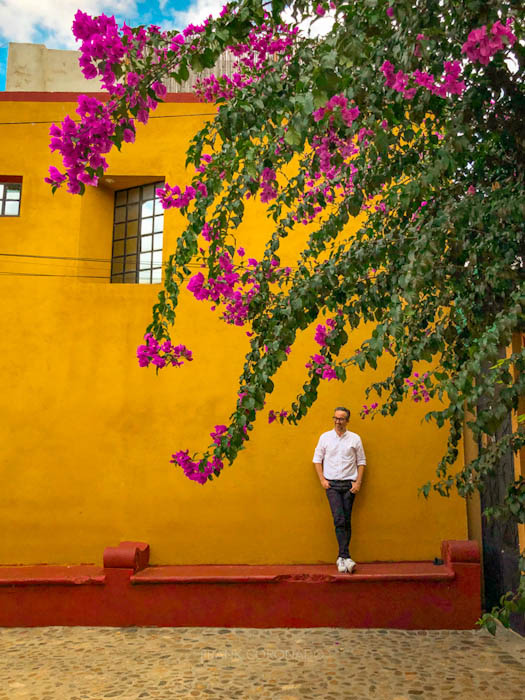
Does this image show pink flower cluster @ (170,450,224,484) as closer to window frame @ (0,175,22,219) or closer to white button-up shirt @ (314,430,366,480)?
white button-up shirt @ (314,430,366,480)

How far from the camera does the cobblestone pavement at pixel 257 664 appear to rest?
12.5 ft

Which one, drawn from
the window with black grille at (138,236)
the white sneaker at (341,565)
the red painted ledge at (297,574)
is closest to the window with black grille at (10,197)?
the window with black grille at (138,236)

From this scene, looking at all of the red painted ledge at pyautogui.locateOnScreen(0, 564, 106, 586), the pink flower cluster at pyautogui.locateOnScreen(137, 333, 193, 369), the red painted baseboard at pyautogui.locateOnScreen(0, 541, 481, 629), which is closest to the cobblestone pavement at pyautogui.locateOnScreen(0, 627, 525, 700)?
the red painted baseboard at pyautogui.locateOnScreen(0, 541, 481, 629)

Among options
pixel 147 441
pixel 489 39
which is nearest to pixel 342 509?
pixel 147 441

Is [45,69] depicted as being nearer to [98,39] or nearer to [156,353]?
[156,353]

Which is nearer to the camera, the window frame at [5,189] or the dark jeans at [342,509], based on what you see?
the dark jeans at [342,509]

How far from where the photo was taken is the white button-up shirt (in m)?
5.41

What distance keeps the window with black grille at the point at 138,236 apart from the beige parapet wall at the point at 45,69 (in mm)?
1490

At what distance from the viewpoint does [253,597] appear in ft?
16.5

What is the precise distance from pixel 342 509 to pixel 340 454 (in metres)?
0.46

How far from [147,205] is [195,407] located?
217cm

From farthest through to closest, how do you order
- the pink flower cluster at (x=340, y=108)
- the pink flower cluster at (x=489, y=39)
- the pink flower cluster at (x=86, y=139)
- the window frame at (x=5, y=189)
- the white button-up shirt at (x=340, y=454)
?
the window frame at (x=5, y=189), the white button-up shirt at (x=340, y=454), the pink flower cluster at (x=86, y=139), the pink flower cluster at (x=340, y=108), the pink flower cluster at (x=489, y=39)

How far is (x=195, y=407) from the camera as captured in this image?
19.1 feet

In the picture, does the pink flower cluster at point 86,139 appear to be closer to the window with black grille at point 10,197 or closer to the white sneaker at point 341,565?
the white sneaker at point 341,565
